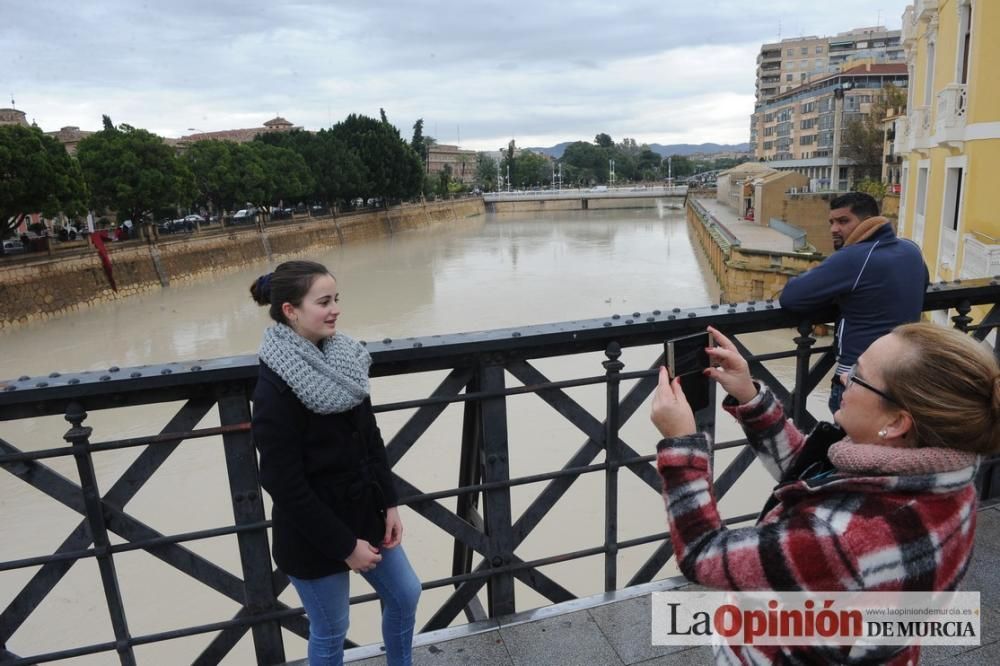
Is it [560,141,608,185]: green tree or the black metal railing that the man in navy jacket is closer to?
the black metal railing

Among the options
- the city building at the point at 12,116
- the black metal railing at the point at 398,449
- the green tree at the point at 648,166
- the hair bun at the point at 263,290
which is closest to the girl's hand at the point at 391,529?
the black metal railing at the point at 398,449

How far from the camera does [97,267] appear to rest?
2545 centimetres

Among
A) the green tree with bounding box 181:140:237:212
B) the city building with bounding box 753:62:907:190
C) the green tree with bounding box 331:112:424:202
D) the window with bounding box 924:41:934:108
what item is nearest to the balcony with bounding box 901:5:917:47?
the window with bounding box 924:41:934:108

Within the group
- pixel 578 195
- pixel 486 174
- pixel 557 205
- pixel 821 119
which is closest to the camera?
pixel 821 119

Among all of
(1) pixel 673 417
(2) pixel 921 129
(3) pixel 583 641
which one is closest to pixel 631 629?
(3) pixel 583 641

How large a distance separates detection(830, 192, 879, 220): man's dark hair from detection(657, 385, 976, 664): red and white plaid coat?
1682 millimetres

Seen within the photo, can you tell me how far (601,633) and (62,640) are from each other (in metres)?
6.50

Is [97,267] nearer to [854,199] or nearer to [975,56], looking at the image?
[975,56]

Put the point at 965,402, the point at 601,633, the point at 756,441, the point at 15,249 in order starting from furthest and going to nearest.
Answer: the point at 15,249 → the point at 601,633 → the point at 756,441 → the point at 965,402

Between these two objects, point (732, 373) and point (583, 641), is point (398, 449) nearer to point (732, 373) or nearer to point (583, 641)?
point (583, 641)

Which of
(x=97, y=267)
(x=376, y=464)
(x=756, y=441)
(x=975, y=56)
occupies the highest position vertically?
(x=975, y=56)

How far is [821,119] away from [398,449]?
71.4 meters

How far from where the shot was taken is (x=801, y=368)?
2.61 meters

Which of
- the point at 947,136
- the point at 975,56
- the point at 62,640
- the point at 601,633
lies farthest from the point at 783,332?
the point at 601,633
